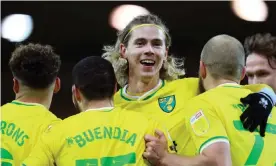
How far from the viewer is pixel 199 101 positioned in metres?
3.06

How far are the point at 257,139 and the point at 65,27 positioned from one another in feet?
17.3

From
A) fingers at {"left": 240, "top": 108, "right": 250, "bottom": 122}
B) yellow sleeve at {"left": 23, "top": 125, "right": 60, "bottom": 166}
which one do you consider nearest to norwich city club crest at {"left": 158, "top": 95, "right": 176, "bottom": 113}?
fingers at {"left": 240, "top": 108, "right": 250, "bottom": 122}

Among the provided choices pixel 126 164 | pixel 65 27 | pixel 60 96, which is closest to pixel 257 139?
pixel 126 164

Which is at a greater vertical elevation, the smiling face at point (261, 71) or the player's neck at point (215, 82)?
the player's neck at point (215, 82)

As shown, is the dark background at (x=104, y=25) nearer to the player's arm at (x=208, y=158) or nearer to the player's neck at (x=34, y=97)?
the player's neck at (x=34, y=97)

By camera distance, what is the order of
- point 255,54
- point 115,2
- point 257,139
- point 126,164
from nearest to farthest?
point 126,164 → point 257,139 → point 255,54 → point 115,2

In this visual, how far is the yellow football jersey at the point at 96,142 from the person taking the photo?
2.85 m

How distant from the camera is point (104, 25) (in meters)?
7.93

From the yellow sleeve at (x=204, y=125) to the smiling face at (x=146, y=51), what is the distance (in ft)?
2.51

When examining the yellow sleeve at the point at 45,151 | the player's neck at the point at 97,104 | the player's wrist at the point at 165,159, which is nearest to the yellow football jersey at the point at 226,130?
the player's wrist at the point at 165,159

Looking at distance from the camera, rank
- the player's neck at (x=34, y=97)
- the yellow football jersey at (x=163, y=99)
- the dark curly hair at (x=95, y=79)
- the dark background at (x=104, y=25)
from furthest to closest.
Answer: the dark background at (x=104, y=25), the yellow football jersey at (x=163, y=99), the player's neck at (x=34, y=97), the dark curly hair at (x=95, y=79)

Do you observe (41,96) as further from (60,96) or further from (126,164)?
(60,96)

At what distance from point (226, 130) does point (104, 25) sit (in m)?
5.11

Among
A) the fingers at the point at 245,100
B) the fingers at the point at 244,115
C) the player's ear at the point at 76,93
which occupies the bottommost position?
the fingers at the point at 244,115
